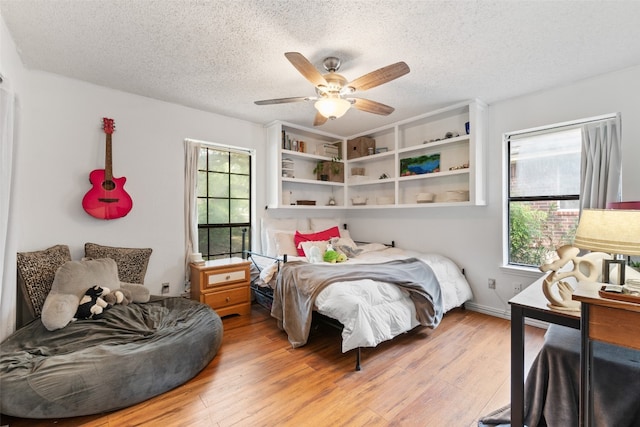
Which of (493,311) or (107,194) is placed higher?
(107,194)

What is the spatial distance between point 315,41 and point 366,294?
203 centimetres

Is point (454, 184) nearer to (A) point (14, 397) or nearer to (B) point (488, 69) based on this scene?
(B) point (488, 69)

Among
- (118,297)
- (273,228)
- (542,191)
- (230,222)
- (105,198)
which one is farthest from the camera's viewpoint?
(273,228)

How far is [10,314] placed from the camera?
206 centimetres

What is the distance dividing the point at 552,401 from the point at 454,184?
269 cm

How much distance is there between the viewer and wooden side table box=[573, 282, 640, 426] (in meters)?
1.02

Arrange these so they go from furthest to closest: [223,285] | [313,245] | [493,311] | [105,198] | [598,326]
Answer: [313,245]
[493,311]
[223,285]
[105,198]
[598,326]

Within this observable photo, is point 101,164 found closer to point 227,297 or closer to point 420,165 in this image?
point 227,297

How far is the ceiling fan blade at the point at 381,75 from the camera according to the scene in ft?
6.23

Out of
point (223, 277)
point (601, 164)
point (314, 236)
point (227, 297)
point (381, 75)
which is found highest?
point (381, 75)

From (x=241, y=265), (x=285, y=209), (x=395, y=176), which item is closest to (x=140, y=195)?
(x=241, y=265)

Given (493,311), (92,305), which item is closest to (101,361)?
(92,305)

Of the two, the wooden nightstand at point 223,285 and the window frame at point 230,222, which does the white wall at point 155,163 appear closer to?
the window frame at point 230,222

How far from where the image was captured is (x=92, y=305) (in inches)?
88.2
